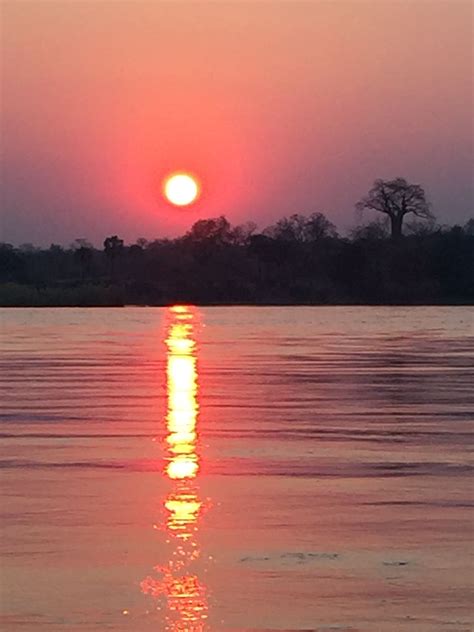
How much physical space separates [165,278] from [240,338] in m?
88.3

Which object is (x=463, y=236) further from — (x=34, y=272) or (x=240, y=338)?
(x=240, y=338)

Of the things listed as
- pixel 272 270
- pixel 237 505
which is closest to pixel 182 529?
pixel 237 505

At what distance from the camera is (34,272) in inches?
5438

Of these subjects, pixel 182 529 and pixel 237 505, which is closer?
pixel 182 529

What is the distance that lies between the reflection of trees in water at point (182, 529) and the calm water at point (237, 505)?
0.02m

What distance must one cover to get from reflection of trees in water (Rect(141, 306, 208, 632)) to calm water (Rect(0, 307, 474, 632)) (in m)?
0.02

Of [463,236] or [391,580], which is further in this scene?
[463,236]

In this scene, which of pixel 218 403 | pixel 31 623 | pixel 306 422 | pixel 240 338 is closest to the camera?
pixel 31 623

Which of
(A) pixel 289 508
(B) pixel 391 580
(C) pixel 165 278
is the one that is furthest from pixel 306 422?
(C) pixel 165 278

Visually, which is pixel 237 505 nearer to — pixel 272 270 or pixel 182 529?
pixel 182 529

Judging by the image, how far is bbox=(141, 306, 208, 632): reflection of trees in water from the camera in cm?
854

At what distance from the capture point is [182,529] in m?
11.0

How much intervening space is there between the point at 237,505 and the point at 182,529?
1.08m

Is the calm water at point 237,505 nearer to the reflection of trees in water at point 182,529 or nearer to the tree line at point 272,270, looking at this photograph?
the reflection of trees in water at point 182,529
